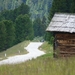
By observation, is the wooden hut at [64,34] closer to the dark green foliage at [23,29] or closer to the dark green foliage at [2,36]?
the dark green foliage at [2,36]

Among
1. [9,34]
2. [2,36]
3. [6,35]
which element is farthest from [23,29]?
[2,36]

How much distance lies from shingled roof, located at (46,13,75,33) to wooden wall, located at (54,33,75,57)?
481 mm

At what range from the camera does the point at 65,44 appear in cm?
2195

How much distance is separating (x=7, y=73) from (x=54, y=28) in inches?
504

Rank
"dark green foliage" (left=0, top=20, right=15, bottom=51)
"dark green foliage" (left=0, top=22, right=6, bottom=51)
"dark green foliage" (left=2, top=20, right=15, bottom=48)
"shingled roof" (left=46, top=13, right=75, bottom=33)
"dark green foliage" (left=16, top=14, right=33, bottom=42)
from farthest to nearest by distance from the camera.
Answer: "dark green foliage" (left=16, top=14, right=33, bottom=42) → "dark green foliage" (left=2, top=20, right=15, bottom=48) → "dark green foliage" (left=0, top=20, right=15, bottom=51) → "dark green foliage" (left=0, top=22, right=6, bottom=51) → "shingled roof" (left=46, top=13, right=75, bottom=33)

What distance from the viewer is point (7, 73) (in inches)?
353

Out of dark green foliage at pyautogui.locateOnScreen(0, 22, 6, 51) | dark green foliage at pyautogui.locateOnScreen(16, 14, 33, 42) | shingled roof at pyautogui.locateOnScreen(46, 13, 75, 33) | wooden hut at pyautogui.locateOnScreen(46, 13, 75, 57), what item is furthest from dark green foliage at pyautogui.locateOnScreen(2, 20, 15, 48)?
wooden hut at pyautogui.locateOnScreen(46, 13, 75, 57)

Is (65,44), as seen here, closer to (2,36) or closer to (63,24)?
(63,24)

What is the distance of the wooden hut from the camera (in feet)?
→ 69.9

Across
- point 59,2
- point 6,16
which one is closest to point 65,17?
point 59,2

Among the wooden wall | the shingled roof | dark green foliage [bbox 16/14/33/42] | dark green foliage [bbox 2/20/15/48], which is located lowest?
dark green foliage [bbox 16/14/33/42]

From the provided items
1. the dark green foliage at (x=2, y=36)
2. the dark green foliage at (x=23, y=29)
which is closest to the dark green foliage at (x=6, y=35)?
the dark green foliage at (x=2, y=36)

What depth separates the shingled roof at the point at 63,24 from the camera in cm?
2127

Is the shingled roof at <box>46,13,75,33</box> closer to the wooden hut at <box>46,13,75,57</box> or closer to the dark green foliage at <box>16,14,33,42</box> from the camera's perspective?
the wooden hut at <box>46,13,75,57</box>
